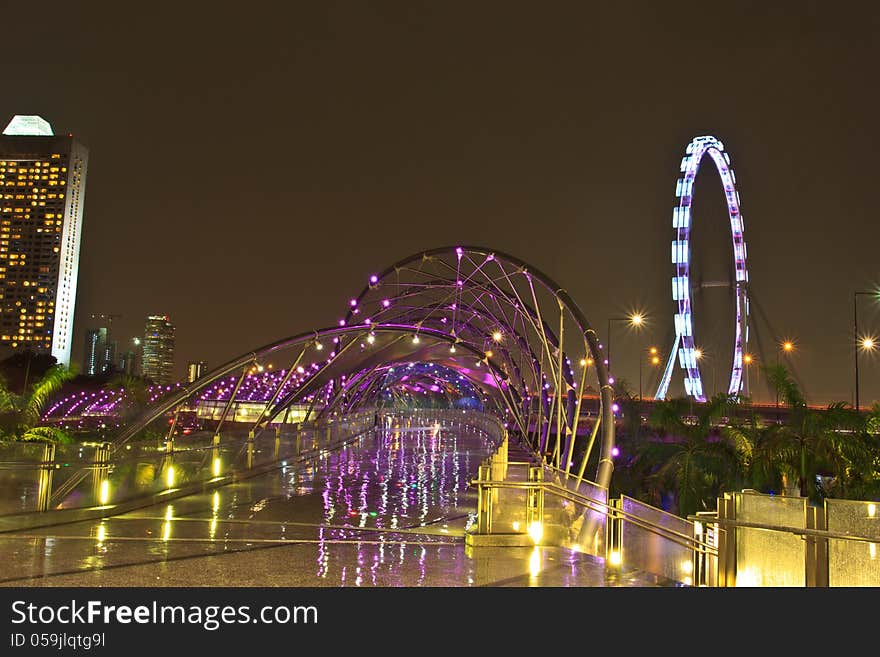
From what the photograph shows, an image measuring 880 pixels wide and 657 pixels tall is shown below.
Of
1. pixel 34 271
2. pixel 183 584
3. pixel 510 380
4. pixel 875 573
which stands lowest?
pixel 183 584

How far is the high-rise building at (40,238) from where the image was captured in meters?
179

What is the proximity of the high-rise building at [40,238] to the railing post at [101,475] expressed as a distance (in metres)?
177

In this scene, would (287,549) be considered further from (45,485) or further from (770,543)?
(770,543)

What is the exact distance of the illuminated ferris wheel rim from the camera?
Result: 174 ft

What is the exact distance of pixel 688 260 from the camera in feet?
174

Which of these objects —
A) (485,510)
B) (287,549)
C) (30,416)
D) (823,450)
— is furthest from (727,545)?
(30,416)

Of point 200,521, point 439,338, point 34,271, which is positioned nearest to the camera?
point 200,521

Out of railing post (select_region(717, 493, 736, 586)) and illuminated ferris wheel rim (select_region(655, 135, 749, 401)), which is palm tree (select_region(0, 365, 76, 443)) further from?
illuminated ferris wheel rim (select_region(655, 135, 749, 401))

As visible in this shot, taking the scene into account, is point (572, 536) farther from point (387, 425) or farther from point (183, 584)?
point (387, 425)

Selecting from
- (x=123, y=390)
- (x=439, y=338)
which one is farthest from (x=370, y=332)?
(x=123, y=390)

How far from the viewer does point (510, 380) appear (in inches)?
2265

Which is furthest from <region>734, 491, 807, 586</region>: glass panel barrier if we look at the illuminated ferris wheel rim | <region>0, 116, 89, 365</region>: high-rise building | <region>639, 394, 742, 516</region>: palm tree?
<region>0, 116, 89, 365</region>: high-rise building

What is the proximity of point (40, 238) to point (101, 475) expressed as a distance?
616 ft
